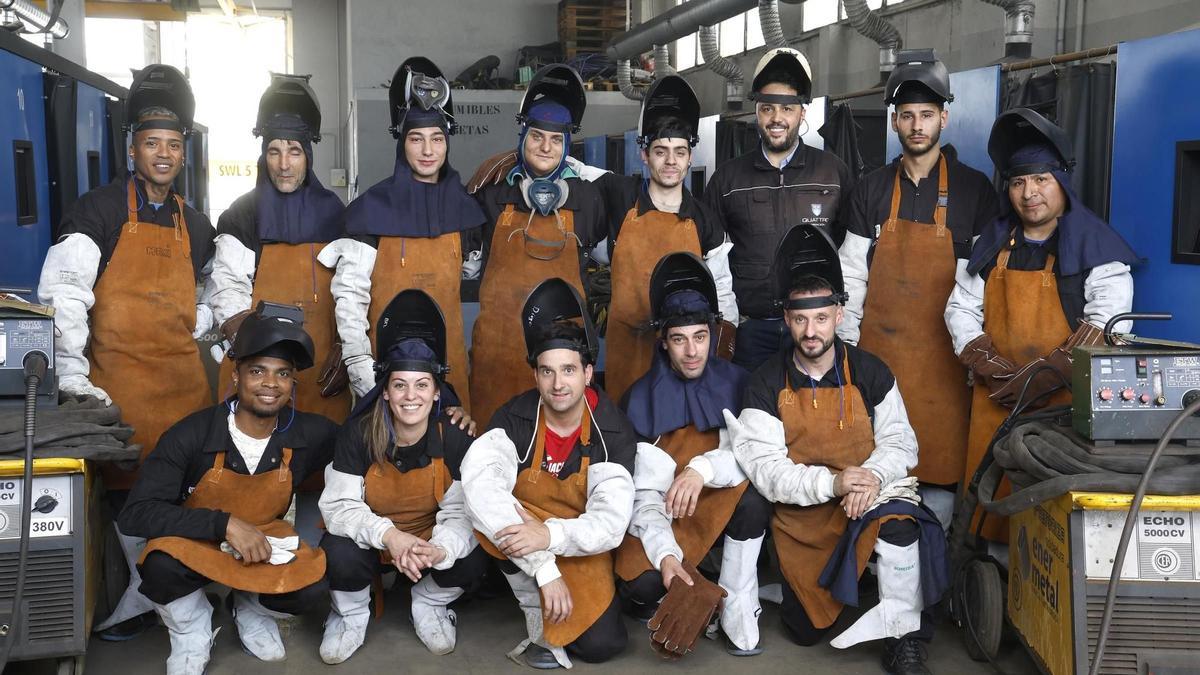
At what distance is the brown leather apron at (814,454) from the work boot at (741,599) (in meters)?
0.12

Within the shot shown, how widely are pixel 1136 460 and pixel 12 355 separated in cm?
323

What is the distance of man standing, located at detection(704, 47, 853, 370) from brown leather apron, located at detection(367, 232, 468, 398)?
44.0 inches

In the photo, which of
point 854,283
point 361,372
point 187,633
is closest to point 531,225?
point 361,372

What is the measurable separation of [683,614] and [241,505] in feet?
4.89

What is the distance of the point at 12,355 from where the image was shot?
3385mm

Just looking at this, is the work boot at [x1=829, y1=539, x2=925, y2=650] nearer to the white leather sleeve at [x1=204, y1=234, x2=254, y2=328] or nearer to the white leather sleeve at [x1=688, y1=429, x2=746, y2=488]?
the white leather sleeve at [x1=688, y1=429, x2=746, y2=488]

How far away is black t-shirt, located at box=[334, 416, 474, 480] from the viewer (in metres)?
3.80

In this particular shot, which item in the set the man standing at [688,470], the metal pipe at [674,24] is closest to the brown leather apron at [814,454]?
the man standing at [688,470]

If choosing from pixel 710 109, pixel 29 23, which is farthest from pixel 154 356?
pixel 710 109

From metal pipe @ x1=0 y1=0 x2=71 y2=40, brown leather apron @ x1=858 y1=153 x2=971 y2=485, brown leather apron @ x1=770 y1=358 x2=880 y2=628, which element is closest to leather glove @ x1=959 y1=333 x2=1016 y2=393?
brown leather apron @ x1=858 y1=153 x2=971 y2=485

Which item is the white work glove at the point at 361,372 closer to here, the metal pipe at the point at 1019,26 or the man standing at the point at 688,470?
the man standing at the point at 688,470

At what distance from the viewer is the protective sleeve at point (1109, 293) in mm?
3793

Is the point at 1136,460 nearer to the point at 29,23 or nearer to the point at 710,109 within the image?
the point at 29,23

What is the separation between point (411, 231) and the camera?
433 centimetres
